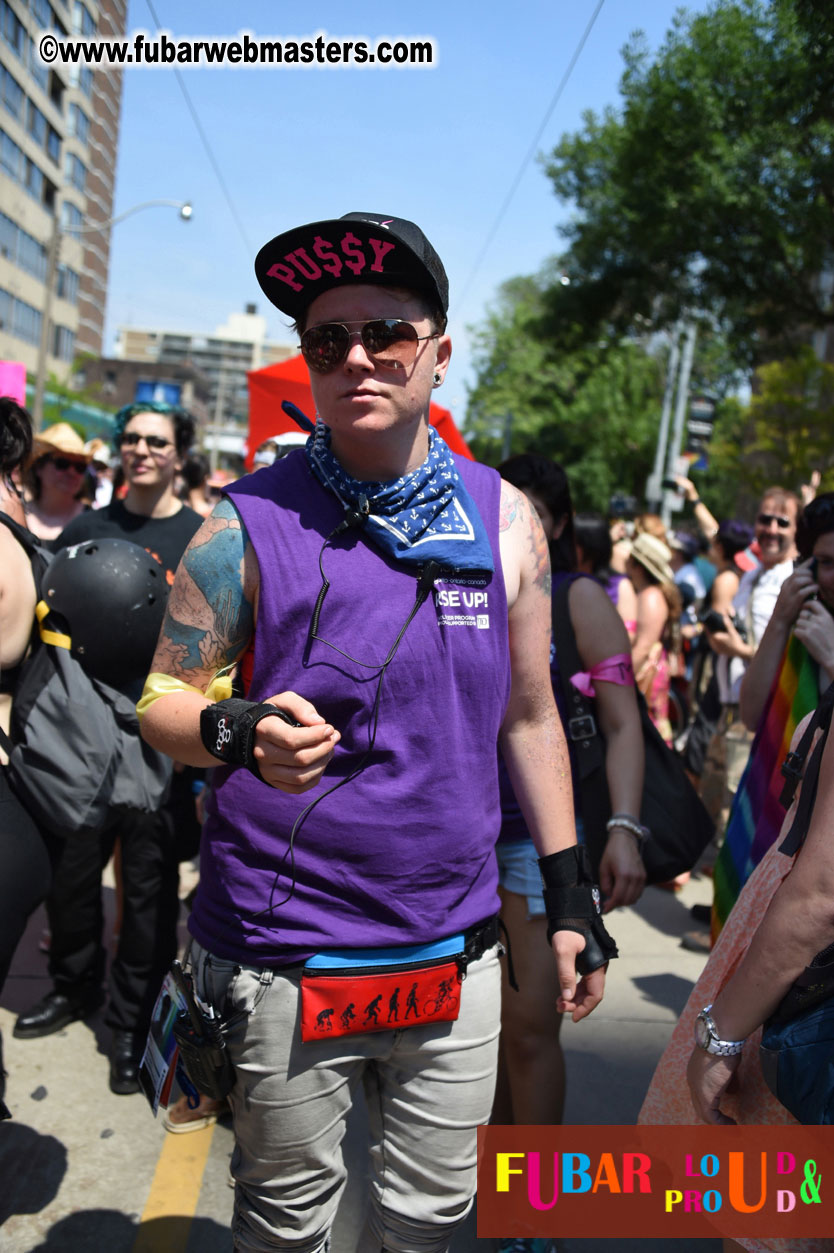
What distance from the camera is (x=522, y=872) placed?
2.67 metres

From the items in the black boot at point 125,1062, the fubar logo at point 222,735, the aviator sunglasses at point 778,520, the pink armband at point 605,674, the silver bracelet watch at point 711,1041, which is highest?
the aviator sunglasses at point 778,520

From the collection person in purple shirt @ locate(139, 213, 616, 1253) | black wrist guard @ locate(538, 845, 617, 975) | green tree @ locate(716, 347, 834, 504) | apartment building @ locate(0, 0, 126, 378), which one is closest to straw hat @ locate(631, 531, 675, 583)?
black wrist guard @ locate(538, 845, 617, 975)

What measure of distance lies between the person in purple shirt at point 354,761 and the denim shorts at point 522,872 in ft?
2.17

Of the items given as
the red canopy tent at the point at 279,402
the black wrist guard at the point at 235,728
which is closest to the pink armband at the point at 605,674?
the black wrist guard at the point at 235,728

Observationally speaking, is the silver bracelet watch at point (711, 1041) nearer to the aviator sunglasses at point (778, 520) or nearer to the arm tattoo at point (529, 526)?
the arm tattoo at point (529, 526)

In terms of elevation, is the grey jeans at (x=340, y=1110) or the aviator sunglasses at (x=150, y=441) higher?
the aviator sunglasses at (x=150, y=441)

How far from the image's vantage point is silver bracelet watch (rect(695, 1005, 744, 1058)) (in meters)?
1.86

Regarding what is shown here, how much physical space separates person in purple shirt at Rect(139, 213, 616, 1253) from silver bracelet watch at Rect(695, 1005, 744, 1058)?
381mm

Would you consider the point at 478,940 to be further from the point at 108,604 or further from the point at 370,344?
the point at 108,604

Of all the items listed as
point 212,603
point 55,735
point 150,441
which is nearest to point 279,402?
point 150,441

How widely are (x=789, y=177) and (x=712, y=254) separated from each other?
1832 mm

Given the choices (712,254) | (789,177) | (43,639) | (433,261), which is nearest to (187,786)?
(43,639)

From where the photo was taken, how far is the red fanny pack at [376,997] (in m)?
1.80

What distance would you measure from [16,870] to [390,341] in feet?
4.35
